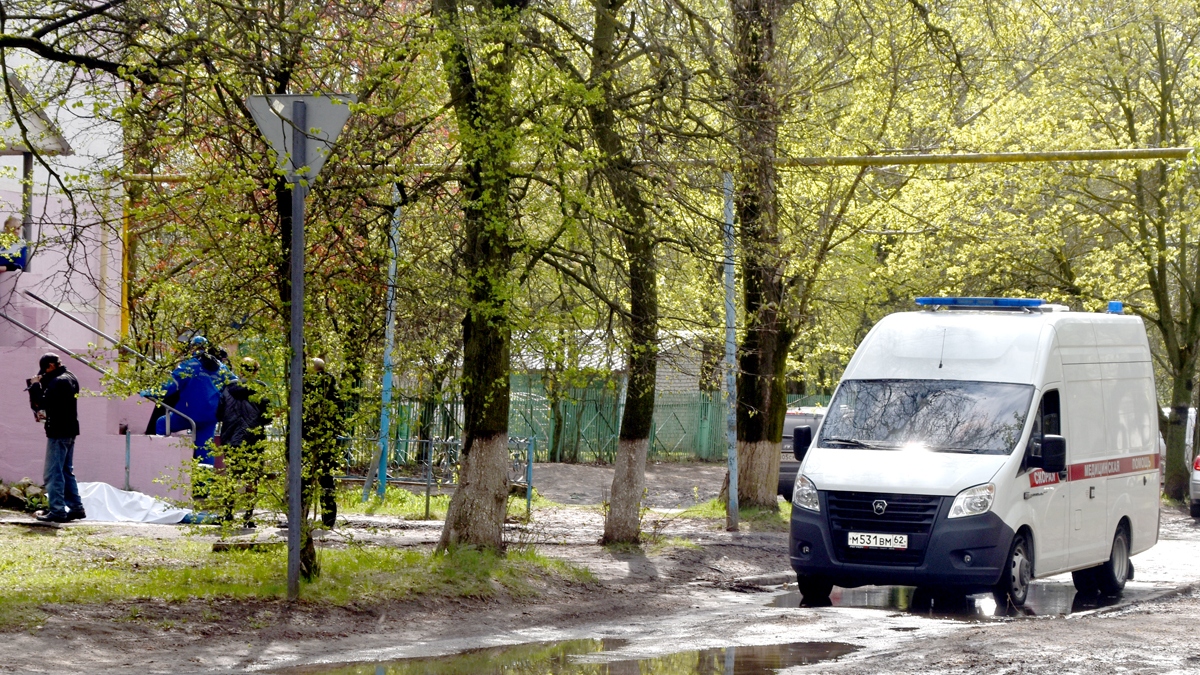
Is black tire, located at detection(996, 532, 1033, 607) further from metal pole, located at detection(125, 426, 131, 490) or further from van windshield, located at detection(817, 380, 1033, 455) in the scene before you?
metal pole, located at detection(125, 426, 131, 490)

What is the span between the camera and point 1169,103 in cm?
2831

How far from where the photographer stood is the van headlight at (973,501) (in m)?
11.4

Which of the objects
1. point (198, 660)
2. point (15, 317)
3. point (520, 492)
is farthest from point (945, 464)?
point (15, 317)

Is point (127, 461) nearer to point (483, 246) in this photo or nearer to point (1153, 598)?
point (483, 246)

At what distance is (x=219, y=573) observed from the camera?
34.8 ft

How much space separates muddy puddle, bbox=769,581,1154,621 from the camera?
11.9 m

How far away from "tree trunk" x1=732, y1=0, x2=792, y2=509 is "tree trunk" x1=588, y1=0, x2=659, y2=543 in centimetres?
111

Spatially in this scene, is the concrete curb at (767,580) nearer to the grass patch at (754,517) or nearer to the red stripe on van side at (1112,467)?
the grass patch at (754,517)

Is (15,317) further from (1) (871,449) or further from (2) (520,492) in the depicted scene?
(1) (871,449)

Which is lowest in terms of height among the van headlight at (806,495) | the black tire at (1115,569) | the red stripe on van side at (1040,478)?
the black tire at (1115,569)

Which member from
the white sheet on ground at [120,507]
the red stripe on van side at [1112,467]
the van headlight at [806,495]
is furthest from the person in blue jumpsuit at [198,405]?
the red stripe on van side at [1112,467]

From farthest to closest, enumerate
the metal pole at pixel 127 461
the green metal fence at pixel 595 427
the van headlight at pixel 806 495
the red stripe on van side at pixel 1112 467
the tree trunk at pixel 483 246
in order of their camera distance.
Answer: the green metal fence at pixel 595 427, the metal pole at pixel 127 461, the red stripe on van side at pixel 1112 467, the van headlight at pixel 806 495, the tree trunk at pixel 483 246

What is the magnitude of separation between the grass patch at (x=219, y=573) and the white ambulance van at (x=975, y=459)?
253 centimetres

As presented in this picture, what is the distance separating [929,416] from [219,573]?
6.27 metres
